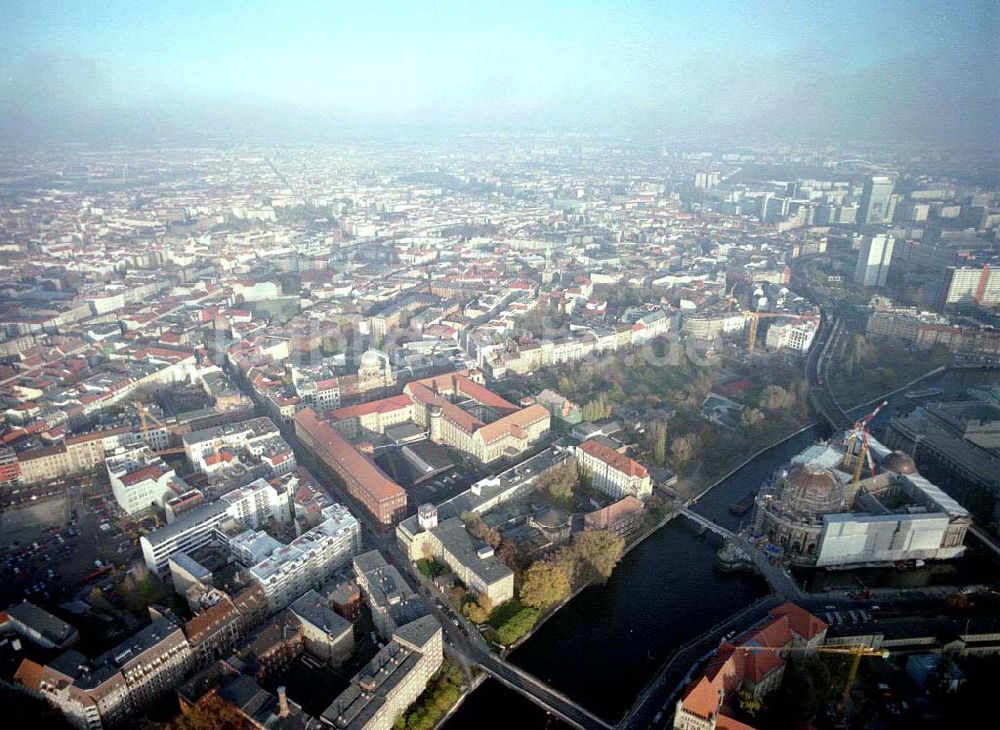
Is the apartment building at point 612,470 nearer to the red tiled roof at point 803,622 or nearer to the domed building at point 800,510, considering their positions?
the domed building at point 800,510

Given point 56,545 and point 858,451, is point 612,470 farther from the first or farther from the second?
point 56,545

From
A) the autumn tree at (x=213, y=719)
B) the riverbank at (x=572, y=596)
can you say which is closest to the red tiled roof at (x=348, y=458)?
the riverbank at (x=572, y=596)

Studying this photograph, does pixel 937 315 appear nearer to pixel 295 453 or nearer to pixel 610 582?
pixel 610 582

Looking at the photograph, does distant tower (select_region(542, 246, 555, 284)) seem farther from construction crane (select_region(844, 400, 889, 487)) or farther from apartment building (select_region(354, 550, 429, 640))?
apartment building (select_region(354, 550, 429, 640))

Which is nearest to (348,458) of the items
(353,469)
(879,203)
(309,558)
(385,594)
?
(353,469)

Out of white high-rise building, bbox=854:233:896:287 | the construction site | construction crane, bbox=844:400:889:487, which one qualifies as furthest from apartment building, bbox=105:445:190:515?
white high-rise building, bbox=854:233:896:287

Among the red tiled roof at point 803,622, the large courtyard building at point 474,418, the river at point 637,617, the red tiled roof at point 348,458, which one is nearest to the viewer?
the river at point 637,617
